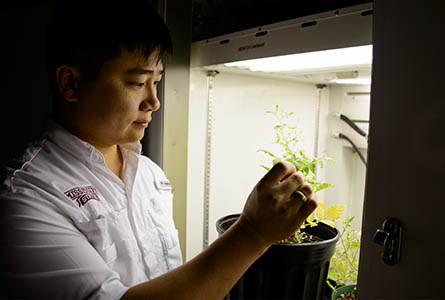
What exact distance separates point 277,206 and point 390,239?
0.61 feet

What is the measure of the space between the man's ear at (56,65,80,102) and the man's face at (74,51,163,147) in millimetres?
15

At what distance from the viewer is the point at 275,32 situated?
810 mm

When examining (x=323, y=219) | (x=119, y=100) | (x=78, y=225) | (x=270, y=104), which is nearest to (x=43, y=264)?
(x=78, y=225)

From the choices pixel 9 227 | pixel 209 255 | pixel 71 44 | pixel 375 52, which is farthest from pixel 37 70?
pixel 375 52

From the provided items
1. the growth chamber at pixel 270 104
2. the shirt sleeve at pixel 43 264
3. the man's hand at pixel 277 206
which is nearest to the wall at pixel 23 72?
the growth chamber at pixel 270 104

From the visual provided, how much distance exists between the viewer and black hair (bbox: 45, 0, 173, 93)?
60 centimetres

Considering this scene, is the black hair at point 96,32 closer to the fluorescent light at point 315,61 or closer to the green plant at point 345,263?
the fluorescent light at point 315,61

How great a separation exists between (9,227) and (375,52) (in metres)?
0.66

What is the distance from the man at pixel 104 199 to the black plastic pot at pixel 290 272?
197mm

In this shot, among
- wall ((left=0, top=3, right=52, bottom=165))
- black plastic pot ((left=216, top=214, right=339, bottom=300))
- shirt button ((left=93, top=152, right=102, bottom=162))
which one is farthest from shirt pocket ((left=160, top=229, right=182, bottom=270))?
wall ((left=0, top=3, right=52, bottom=165))

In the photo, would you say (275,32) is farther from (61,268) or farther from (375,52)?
(61,268)

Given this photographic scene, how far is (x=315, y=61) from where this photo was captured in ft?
2.98

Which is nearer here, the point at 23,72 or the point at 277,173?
the point at 277,173

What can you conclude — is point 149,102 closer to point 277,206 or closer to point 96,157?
point 96,157
